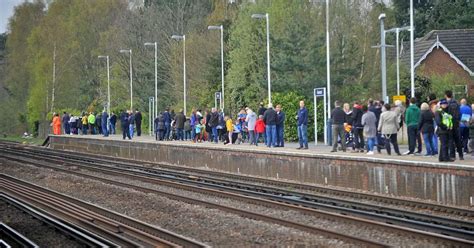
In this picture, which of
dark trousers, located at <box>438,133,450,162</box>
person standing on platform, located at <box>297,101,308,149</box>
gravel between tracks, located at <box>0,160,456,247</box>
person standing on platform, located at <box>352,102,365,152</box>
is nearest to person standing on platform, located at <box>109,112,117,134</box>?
person standing on platform, located at <box>297,101,308,149</box>

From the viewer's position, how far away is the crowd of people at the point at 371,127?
68.4 ft

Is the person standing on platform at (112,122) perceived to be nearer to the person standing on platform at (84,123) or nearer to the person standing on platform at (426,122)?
the person standing on platform at (84,123)

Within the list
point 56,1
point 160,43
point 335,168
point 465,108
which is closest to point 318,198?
point 335,168

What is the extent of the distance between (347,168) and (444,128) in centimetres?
362

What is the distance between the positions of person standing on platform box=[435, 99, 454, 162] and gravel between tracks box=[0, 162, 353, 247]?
575cm

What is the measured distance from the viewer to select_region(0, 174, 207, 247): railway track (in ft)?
44.6

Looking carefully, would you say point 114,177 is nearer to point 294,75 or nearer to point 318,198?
point 318,198

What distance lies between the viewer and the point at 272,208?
1856cm

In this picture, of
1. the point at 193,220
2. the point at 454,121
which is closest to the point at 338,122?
the point at 454,121

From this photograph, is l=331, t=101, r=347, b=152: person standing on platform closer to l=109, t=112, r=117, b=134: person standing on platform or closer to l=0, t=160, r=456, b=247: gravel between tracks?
l=0, t=160, r=456, b=247: gravel between tracks

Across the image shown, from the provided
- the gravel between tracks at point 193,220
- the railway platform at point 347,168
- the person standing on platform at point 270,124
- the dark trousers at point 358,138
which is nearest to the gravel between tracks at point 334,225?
the gravel between tracks at point 193,220

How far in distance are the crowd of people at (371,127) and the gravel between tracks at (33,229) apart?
9.60 m

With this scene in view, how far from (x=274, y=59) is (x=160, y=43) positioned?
25.8 m

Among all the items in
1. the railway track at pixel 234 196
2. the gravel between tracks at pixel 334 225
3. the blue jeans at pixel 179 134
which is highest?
the blue jeans at pixel 179 134
